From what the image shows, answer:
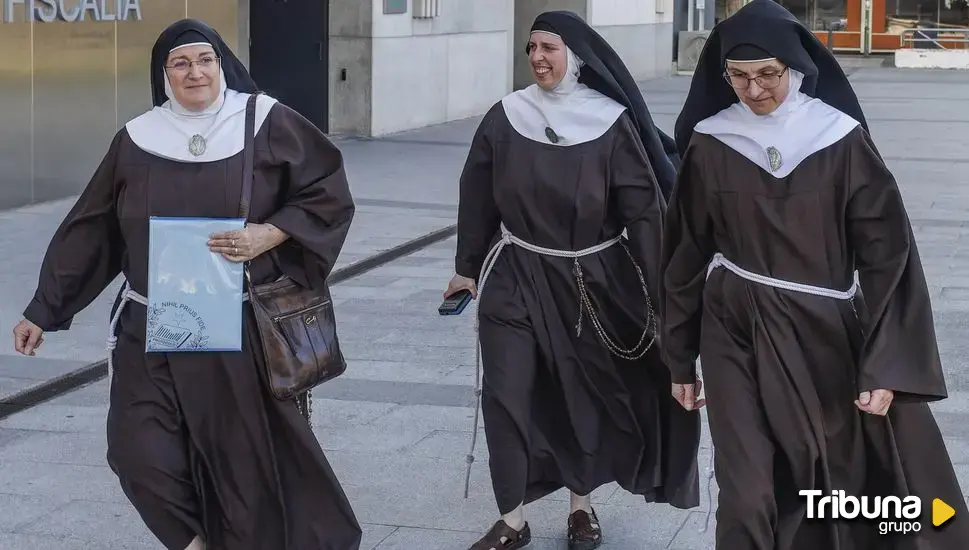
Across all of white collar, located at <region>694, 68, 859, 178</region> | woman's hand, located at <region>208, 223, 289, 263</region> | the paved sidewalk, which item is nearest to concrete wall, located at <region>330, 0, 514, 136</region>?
the paved sidewalk

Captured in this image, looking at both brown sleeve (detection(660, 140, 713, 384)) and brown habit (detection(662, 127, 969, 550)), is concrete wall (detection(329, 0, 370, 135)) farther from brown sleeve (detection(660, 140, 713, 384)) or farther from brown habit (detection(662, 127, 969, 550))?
brown habit (detection(662, 127, 969, 550))

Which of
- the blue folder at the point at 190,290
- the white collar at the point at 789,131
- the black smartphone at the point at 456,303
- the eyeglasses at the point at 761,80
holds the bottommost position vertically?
the black smartphone at the point at 456,303

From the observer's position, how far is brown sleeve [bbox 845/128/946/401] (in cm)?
394

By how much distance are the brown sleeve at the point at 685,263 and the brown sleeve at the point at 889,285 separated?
411mm

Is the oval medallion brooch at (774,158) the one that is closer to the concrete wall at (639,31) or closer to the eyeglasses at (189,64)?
the eyeglasses at (189,64)

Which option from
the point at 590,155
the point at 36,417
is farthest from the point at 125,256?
the point at 36,417

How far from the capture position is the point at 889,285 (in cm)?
397

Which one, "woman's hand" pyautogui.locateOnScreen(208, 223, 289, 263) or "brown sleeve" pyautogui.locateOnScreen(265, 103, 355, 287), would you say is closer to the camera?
"woman's hand" pyautogui.locateOnScreen(208, 223, 289, 263)

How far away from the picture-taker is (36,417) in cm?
685

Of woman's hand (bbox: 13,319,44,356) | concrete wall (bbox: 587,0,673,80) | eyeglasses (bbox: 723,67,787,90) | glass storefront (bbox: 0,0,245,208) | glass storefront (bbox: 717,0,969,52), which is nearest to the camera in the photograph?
eyeglasses (bbox: 723,67,787,90)

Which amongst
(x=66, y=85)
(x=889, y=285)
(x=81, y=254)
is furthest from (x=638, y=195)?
(x=66, y=85)

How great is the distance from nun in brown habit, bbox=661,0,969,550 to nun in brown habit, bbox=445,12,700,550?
3.25 feet

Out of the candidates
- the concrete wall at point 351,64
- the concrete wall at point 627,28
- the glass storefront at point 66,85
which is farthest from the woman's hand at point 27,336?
the concrete wall at point 627,28

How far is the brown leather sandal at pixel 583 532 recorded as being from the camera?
200 inches
